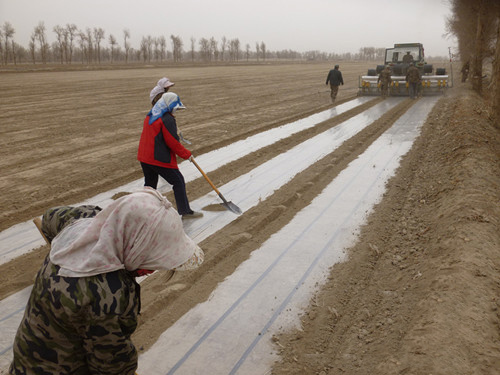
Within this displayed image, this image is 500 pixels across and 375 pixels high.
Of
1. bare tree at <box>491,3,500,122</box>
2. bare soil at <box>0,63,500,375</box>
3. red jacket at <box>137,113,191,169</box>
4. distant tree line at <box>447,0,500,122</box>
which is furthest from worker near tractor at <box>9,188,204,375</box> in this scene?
distant tree line at <box>447,0,500,122</box>

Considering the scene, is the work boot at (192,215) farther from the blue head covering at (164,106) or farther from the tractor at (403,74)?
the tractor at (403,74)

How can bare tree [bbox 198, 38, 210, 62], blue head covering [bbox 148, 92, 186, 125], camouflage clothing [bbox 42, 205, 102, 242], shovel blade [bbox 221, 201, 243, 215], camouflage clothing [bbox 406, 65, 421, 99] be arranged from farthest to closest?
bare tree [bbox 198, 38, 210, 62] → camouflage clothing [bbox 406, 65, 421, 99] → shovel blade [bbox 221, 201, 243, 215] → blue head covering [bbox 148, 92, 186, 125] → camouflage clothing [bbox 42, 205, 102, 242]

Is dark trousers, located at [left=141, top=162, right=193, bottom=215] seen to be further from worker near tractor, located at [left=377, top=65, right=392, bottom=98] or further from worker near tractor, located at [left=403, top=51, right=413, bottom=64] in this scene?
worker near tractor, located at [left=403, top=51, right=413, bottom=64]

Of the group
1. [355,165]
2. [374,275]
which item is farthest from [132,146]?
[374,275]

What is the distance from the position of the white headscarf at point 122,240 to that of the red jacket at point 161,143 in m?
4.03

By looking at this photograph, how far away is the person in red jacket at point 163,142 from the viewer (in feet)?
18.1

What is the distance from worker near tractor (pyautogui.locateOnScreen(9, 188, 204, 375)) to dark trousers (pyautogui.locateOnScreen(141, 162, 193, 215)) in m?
4.07

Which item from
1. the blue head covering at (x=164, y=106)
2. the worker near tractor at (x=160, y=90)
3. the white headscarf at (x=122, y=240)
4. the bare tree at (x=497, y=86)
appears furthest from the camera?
the bare tree at (x=497, y=86)

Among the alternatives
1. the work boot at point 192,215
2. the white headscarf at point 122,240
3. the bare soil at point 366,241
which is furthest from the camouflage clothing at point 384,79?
the white headscarf at point 122,240

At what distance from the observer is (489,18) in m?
20.5

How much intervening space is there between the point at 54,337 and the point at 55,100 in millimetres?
19268

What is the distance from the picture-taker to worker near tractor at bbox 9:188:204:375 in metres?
1.51

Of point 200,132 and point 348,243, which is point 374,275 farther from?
point 200,132

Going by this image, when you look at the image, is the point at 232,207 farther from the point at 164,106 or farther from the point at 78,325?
the point at 78,325
